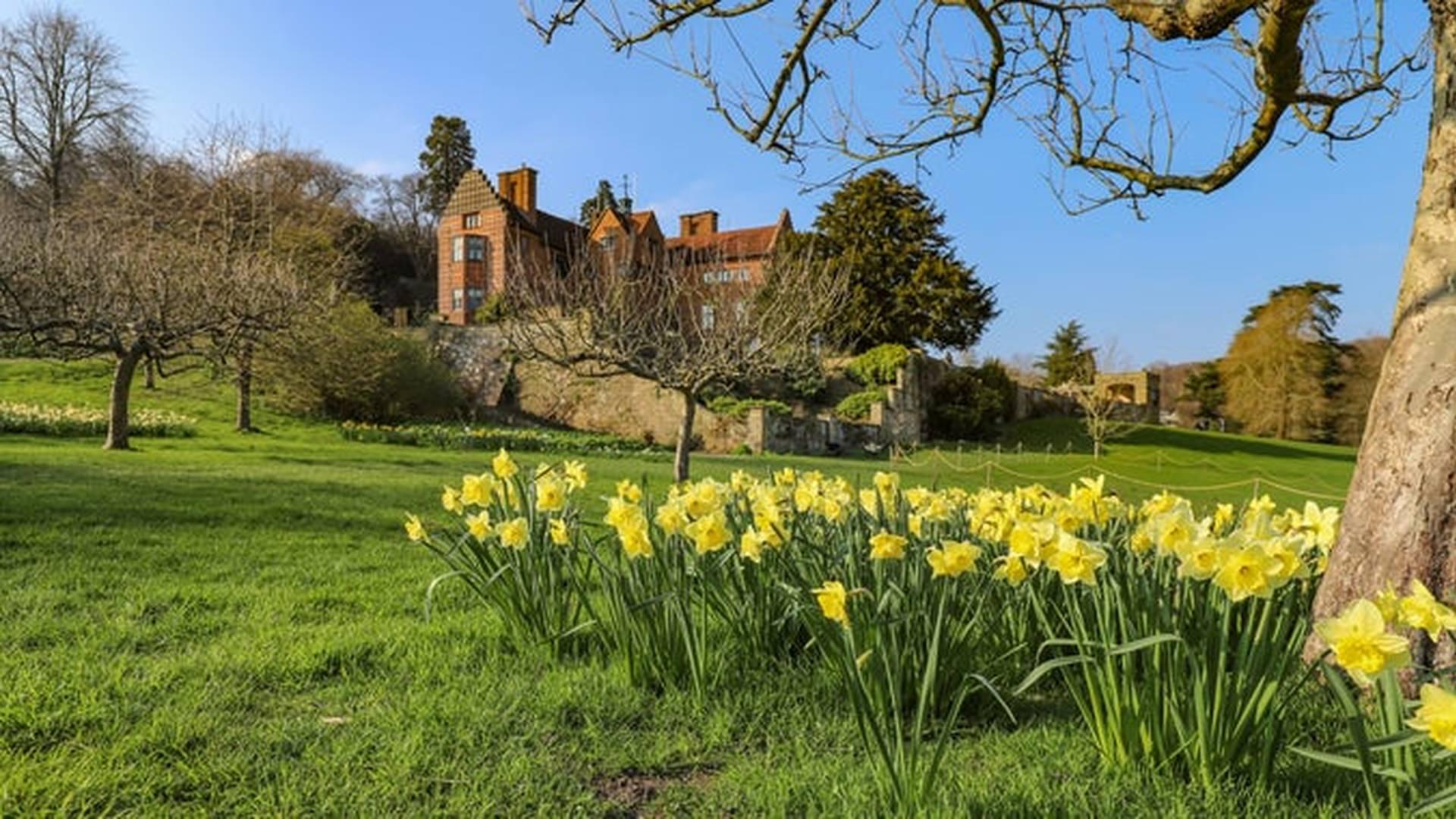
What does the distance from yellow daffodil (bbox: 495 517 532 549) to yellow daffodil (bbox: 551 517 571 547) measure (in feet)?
0.35

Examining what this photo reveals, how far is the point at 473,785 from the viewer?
2.22 m

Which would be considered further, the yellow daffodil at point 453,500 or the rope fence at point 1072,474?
the rope fence at point 1072,474

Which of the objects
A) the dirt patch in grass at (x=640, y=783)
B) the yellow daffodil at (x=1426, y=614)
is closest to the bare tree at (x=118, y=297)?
the dirt patch in grass at (x=640, y=783)

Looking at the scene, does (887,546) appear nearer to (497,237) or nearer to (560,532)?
(560,532)

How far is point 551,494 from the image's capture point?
3299mm

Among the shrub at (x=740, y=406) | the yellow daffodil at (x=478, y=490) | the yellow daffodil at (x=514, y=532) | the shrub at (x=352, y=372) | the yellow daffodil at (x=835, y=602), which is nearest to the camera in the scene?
Result: the yellow daffodil at (x=835, y=602)

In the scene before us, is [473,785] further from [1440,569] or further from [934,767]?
[1440,569]

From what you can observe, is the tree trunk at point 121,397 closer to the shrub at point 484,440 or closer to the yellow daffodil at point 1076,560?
the shrub at point 484,440

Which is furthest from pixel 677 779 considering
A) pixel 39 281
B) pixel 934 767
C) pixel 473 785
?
pixel 39 281

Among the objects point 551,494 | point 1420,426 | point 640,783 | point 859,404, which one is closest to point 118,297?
point 551,494

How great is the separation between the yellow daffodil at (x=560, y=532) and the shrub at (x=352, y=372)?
19927 millimetres

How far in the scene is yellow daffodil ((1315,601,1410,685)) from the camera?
1.41 meters

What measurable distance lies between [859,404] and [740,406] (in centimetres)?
434

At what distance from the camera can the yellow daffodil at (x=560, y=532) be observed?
A: 10.5 feet
